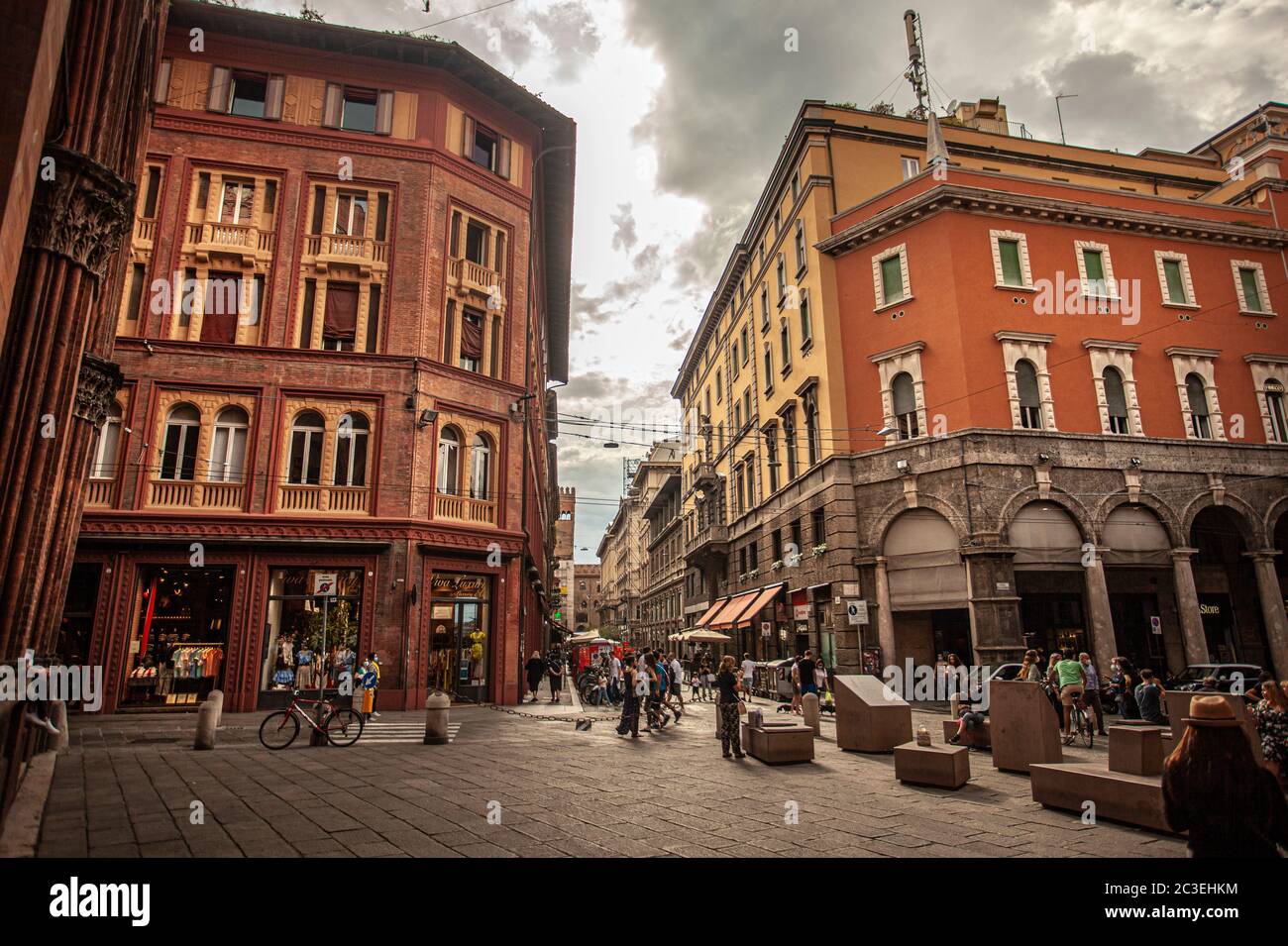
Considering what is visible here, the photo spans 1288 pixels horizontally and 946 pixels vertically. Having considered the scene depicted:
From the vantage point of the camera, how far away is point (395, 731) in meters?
14.2

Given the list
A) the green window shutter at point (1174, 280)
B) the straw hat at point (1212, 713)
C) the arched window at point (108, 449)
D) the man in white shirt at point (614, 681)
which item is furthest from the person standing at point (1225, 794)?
the green window shutter at point (1174, 280)

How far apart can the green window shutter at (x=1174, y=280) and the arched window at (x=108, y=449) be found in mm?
34226

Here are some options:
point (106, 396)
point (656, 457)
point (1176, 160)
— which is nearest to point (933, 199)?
point (1176, 160)

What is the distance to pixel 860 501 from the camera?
23.1 meters

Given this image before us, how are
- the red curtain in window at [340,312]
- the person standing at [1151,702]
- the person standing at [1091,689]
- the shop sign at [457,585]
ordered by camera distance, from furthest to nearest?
the red curtain in window at [340,312], the shop sign at [457,585], the person standing at [1091,689], the person standing at [1151,702]

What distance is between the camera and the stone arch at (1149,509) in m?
21.7

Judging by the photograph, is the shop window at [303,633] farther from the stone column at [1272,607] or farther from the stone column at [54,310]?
the stone column at [1272,607]

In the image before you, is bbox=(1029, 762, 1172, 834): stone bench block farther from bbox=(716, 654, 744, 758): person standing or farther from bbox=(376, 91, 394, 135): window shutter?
bbox=(376, 91, 394, 135): window shutter

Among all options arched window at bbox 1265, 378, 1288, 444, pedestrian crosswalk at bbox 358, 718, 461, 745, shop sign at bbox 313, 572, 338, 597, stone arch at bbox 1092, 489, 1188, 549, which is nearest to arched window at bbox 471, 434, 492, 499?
shop sign at bbox 313, 572, 338, 597

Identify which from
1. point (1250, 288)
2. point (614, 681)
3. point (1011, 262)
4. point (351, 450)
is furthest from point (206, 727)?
point (1250, 288)

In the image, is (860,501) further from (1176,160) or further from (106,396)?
(1176,160)

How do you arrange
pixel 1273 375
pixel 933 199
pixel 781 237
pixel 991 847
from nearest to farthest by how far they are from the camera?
pixel 991 847 → pixel 933 199 → pixel 1273 375 → pixel 781 237

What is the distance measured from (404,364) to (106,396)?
31.1 ft

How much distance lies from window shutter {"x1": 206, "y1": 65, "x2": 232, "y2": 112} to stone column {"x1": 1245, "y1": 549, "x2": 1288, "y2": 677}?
120 ft
